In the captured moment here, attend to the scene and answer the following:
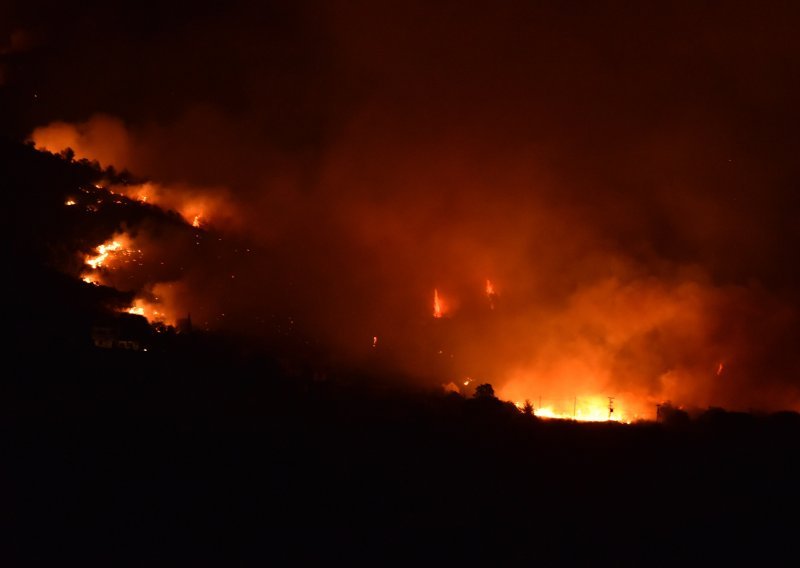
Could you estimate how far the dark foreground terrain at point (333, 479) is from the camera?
47.3ft

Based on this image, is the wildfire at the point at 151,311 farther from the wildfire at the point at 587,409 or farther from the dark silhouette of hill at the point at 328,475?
the wildfire at the point at 587,409

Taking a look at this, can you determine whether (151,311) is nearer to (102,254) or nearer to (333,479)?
(102,254)

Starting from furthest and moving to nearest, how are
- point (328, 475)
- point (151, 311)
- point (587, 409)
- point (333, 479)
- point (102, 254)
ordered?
1. point (102, 254)
2. point (587, 409)
3. point (151, 311)
4. point (328, 475)
5. point (333, 479)

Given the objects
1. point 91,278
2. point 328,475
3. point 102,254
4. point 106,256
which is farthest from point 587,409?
point 102,254

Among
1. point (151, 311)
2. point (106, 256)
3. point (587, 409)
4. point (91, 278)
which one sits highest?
point (106, 256)

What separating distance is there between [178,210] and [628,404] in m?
33.1

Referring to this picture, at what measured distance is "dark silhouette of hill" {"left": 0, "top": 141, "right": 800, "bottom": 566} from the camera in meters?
14.4

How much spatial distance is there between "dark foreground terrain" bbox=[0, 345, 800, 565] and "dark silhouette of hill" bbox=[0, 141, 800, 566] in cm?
5

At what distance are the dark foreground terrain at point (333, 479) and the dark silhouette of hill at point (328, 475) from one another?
2.1 inches

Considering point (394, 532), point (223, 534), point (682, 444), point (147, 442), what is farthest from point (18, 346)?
point (682, 444)

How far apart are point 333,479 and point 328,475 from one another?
0.18 meters

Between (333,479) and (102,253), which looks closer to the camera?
(333,479)

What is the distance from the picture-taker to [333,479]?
17.4 meters

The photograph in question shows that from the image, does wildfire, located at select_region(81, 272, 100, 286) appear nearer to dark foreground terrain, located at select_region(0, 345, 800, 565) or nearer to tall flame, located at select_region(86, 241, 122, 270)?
tall flame, located at select_region(86, 241, 122, 270)
